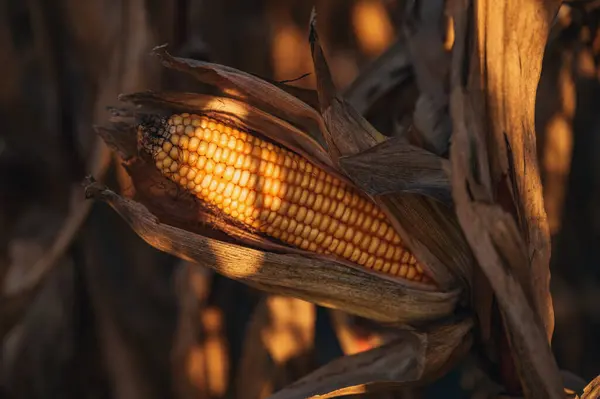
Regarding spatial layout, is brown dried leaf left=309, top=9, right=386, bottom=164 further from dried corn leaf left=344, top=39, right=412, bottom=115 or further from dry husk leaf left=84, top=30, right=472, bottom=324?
dried corn leaf left=344, top=39, right=412, bottom=115

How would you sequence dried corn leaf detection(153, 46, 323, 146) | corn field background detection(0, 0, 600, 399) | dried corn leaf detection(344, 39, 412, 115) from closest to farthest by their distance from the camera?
dried corn leaf detection(153, 46, 323, 146) → dried corn leaf detection(344, 39, 412, 115) → corn field background detection(0, 0, 600, 399)

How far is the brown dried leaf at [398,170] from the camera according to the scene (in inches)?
31.9

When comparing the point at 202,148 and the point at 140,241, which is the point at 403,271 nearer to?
the point at 202,148

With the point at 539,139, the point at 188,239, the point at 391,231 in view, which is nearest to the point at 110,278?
the point at 188,239

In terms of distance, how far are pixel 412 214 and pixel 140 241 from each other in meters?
0.84

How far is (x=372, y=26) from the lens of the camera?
4.26 ft

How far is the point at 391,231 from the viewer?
0.91 metres

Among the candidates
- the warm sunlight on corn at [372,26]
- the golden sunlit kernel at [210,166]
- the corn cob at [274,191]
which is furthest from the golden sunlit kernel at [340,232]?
the warm sunlight on corn at [372,26]

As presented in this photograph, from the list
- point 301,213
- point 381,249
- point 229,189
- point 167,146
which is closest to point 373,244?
point 381,249

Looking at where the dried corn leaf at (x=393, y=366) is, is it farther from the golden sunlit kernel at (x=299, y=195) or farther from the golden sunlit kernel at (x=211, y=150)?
the golden sunlit kernel at (x=211, y=150)

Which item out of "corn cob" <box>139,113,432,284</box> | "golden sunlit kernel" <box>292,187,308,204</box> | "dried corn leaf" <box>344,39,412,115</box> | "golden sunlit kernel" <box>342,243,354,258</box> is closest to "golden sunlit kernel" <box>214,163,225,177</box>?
"corn cob" <box>139,113,432,284</box>

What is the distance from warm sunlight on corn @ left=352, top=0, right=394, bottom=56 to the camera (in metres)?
1.29

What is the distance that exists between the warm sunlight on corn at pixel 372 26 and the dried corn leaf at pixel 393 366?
0.63 m

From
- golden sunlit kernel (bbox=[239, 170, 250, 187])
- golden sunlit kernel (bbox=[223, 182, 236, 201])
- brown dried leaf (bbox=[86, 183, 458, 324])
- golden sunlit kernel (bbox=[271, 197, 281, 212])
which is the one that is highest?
golden sunlit kernel (bbox=[239, 170, 250, 187])
